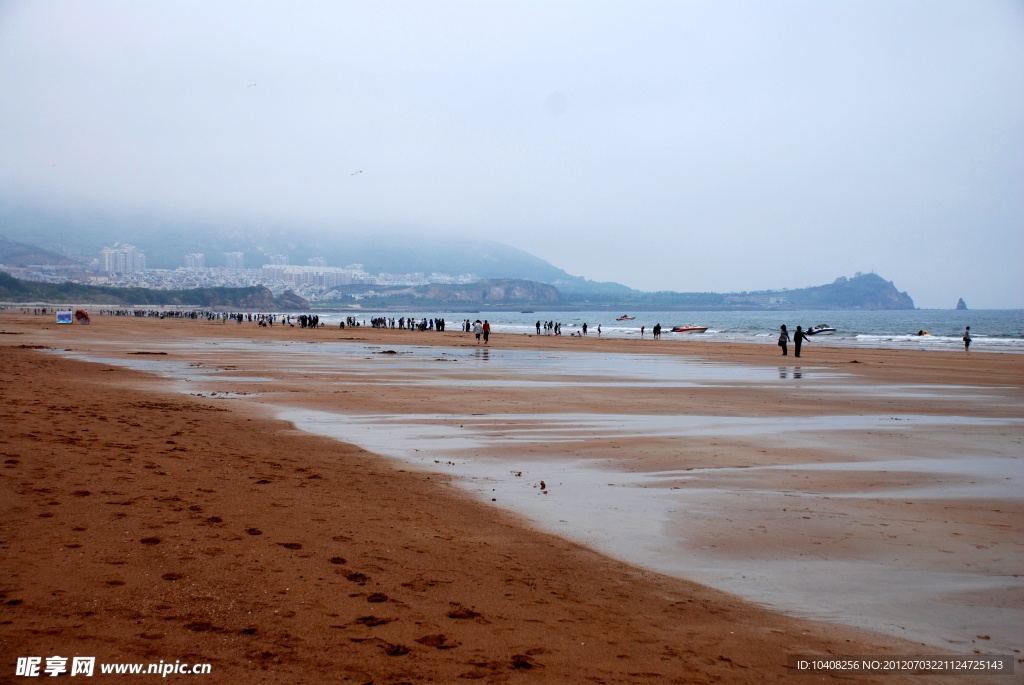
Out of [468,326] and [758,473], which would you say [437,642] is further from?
[468,326]

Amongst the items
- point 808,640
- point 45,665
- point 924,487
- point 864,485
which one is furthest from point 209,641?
point 924,487

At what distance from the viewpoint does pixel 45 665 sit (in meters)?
3.30

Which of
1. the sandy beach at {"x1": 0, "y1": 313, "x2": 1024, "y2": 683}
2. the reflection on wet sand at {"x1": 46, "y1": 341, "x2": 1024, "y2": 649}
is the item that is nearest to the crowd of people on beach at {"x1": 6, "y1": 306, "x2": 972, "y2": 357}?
the reflection on wet sand at {"x1": 46, "y1": 341, "x2": 1024, "y2": 649}

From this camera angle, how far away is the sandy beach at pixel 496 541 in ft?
12.3

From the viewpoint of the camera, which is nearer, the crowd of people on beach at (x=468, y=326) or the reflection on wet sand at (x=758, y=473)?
the reflection on wet sand at (x=758, y=473)

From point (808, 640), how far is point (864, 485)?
476 cm

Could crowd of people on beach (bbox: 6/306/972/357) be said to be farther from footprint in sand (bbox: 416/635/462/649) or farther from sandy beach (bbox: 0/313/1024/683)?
footprint in sand (bbox: 416/635/462/649)

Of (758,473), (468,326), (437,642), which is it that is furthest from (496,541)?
(468,326)

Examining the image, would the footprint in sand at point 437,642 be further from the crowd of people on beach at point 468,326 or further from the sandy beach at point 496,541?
the crowd of people on beach at point 468,326

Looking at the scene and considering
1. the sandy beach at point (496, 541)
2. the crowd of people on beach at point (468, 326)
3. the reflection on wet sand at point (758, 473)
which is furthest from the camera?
the crowd of people on beach at point (468, 326)

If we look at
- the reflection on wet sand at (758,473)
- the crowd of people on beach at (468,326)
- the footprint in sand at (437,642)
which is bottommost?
the reflection on wet sand at (758,473)

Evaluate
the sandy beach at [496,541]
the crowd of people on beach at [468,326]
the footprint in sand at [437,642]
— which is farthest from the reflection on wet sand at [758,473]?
the crowd of people on beach at [468,326]

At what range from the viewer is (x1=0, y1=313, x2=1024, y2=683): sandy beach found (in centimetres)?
374

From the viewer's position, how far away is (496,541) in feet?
19.0
